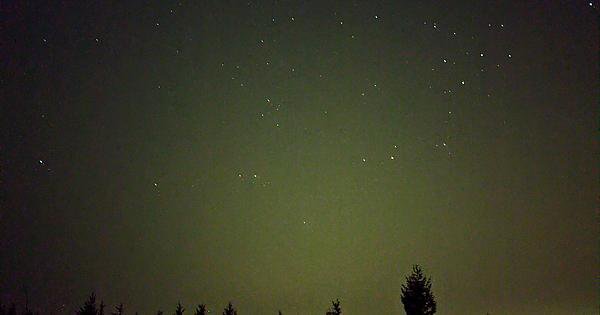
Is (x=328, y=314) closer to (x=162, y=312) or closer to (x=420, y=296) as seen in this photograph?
(x=420, y=296)

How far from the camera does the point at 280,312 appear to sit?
42219mm

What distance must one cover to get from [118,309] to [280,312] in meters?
13.1

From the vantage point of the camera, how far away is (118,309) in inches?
1446

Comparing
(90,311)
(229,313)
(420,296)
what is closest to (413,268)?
(420,296)

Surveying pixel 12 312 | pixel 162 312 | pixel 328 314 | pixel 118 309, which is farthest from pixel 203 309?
pixel 12 312

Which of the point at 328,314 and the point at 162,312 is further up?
the point at 162,312

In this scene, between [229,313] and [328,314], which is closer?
[328,314]

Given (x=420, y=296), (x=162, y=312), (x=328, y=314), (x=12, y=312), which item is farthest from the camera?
(x=162, y=312)

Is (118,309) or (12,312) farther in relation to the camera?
(12,312)

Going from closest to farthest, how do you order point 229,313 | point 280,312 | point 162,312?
point 229,313 < point 280,312 < point 162,312

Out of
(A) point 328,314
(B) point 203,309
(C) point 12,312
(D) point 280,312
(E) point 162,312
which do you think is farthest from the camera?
(E) point 162,312

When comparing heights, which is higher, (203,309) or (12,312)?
(12,312)

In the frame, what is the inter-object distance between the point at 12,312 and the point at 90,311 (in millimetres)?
28715

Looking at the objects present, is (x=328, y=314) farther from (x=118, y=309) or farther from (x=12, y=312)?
(x=12, y=312)
